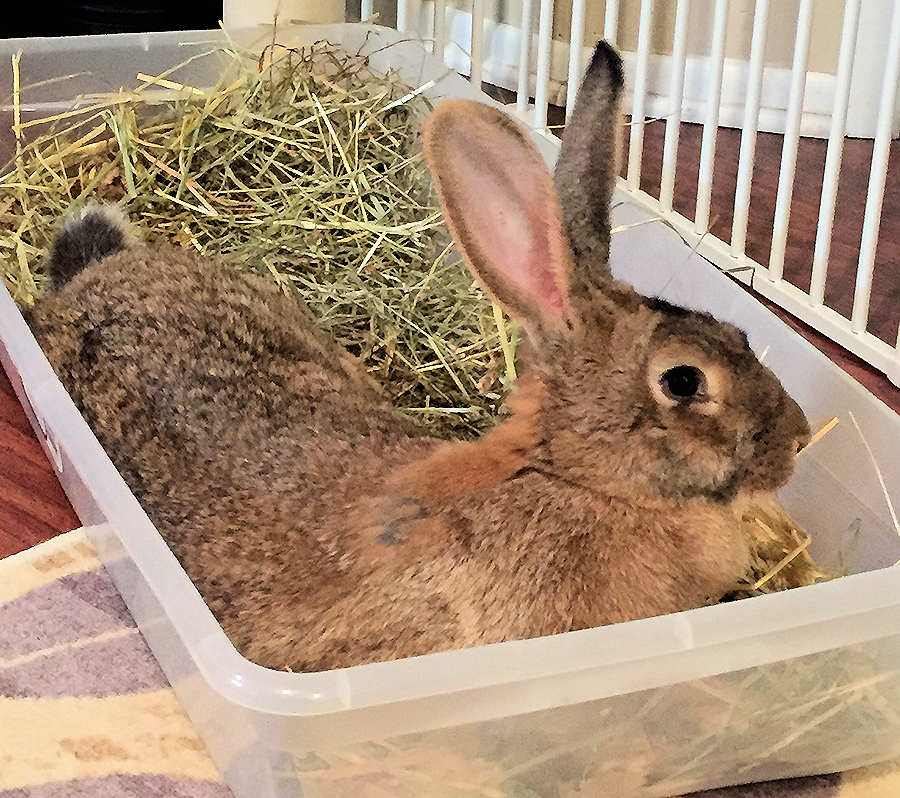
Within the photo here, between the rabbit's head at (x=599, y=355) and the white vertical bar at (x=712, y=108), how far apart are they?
811 millimetres

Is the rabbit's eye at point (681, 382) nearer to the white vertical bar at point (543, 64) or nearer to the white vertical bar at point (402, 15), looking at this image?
the white vertical bar at point (543, 64)

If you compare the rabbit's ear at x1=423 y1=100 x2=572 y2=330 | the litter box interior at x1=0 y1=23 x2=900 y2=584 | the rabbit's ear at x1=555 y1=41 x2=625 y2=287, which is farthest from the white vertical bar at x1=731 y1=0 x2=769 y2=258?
the rabbit's ear at x1=423 y1=100 x2=572 y2=330

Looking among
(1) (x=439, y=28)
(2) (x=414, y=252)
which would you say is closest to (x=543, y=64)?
(1) (x=439, y=28)

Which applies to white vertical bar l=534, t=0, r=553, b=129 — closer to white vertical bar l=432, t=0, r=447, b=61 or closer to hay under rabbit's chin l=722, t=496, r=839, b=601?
white vertical bar l=432, t=0, r=447, b=61

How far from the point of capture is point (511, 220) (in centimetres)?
95

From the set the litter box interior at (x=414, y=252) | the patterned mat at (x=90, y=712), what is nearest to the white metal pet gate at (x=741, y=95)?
the litter box interior at (x=414, y=252)

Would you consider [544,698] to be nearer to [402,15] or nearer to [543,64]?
[543,64]

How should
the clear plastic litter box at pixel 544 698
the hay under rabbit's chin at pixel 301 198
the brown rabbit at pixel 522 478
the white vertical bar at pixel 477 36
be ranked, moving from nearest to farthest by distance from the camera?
the clear plastic litter box at pixel 544 698 < the brown rabbit at pixel 522 478 < the hay under rabbit's chin at pixel 301 198 < the white vertical bar at pixel 477 36

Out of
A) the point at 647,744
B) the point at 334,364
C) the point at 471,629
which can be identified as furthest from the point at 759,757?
the point at 334,364

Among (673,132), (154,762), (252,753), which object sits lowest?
(154,762)

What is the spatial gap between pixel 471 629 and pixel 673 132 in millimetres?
1100

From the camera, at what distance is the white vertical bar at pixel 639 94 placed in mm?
1766

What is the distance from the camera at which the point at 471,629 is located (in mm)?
892

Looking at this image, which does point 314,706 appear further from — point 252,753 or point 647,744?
point 647,744
